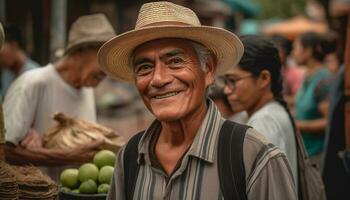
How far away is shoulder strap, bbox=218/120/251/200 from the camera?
2.59 metres

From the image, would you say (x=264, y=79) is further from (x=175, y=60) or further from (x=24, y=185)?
(x=24, y=185)

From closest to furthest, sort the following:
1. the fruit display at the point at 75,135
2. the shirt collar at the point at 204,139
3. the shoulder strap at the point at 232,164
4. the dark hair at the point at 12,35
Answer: the shoulder strap at the point at 232,164
the shirt collar at the point at 204,139
the fruit display at the point at 75,135
the dark hair at the point at 12,35

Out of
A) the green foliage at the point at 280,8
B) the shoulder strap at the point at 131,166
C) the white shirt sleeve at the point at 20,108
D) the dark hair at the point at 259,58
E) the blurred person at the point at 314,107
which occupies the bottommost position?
the green foliage at the point at 280,8

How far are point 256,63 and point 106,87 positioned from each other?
13740 millimetres

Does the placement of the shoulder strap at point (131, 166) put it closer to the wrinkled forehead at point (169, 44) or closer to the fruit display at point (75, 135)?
the wrinkled forehead at point (169, 44)

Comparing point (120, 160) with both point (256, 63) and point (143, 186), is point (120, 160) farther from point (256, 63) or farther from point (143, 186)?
point (256, 63)

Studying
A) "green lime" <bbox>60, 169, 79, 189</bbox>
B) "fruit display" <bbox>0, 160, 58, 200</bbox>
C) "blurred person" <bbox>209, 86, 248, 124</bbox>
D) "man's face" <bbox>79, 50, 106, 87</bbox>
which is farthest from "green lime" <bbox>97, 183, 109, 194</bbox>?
"blurred person" <bbox>209, 86, 248, 124</bbox>

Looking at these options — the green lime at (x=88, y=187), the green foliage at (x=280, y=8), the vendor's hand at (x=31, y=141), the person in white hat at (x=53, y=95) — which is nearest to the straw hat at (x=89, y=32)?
the person in white hat at (x=53, y=95)

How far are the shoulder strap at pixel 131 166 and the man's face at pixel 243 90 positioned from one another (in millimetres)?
1248

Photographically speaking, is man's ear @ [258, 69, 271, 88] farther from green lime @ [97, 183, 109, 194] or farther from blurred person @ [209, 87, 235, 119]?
blurred person @ [209, 87, 235, 119]

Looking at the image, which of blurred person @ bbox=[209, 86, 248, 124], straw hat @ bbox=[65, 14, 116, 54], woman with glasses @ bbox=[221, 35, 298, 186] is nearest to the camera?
woman with glasses @ bbox=[221, 35, 298, 186]

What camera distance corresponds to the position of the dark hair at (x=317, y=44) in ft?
25.6

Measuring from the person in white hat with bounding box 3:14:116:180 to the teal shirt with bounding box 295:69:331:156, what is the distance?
8.22 ft

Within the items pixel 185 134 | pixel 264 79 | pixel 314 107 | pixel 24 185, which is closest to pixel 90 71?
pixel 264 79
